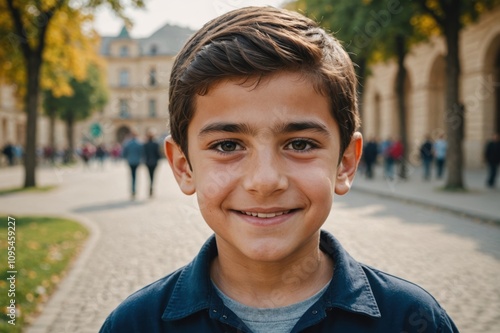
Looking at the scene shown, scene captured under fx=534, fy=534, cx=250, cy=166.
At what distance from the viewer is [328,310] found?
1.68 meters

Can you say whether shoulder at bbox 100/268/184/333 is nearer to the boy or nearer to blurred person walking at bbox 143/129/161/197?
the boy

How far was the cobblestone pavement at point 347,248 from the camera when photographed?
5023 mm

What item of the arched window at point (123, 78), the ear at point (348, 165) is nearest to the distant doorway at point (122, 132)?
the arched window at point (123, 78)

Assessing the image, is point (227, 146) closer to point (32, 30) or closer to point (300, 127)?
point (300, 127)

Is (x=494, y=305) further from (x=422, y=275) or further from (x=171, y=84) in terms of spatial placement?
(x=171, y=84)

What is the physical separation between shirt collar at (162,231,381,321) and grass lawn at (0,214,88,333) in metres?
3.06

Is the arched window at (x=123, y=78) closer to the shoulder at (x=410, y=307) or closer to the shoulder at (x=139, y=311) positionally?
the shoulder at (x=139, y=311)

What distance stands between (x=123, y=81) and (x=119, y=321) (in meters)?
52.4

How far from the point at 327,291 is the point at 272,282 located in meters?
0.20

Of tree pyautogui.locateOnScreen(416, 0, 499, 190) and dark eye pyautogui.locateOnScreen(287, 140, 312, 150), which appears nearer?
dark eye pyautogui.locateOnScreen(287, 140, 312, 150)

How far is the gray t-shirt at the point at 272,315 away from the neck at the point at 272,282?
2 centimetres

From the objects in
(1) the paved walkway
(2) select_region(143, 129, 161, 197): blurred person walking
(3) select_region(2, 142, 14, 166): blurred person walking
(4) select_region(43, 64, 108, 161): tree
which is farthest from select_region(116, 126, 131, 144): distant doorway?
(2) select_region(143, 129, 161, 197): blurred person walking

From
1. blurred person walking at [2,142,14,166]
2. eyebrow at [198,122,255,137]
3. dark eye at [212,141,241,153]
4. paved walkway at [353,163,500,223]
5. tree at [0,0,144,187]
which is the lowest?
blurred person walking at [2,142,14,166]

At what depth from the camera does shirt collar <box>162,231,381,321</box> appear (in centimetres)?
168
